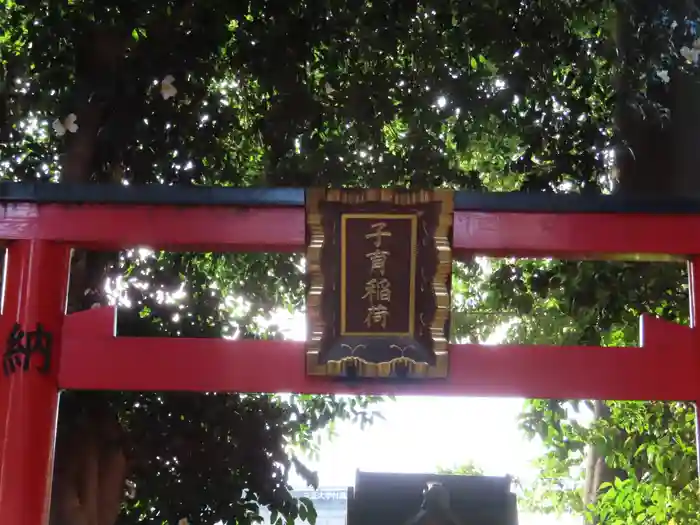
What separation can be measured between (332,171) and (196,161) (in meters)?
0.68

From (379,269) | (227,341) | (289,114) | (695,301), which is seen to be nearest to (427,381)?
(379,269)

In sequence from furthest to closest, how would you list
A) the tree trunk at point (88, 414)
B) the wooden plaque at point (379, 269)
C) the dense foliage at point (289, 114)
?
the dense foliage at point (289, 114) → the tree trunk at point (88, 414) → the wooden plaque at point (379, 269)

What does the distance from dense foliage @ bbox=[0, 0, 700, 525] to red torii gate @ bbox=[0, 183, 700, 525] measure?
2.71ft

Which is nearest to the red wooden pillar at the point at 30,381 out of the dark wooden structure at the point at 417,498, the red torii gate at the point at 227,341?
the red torii gate at the point at 227,341

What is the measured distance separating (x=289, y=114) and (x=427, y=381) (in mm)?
1669

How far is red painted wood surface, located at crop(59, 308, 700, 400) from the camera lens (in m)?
2.68

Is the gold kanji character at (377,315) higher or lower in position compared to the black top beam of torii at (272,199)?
lower

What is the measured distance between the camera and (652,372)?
2.70m

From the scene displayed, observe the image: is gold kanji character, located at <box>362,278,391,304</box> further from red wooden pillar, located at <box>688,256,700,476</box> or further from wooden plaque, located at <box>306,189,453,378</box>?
red wooden pillar, located at <box>688,256,700,476</box>

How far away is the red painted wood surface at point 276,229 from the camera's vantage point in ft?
9.15

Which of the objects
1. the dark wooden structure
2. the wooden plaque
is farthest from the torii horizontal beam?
the dark wooden structure

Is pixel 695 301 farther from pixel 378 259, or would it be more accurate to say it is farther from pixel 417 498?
pixel 417 498

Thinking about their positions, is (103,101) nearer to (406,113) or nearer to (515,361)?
(406,113)

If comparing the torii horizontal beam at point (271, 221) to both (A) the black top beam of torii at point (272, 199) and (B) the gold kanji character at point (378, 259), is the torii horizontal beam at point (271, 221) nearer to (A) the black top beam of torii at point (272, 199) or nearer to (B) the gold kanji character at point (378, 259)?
(A) the black top beam of torii at point (272, 199)
